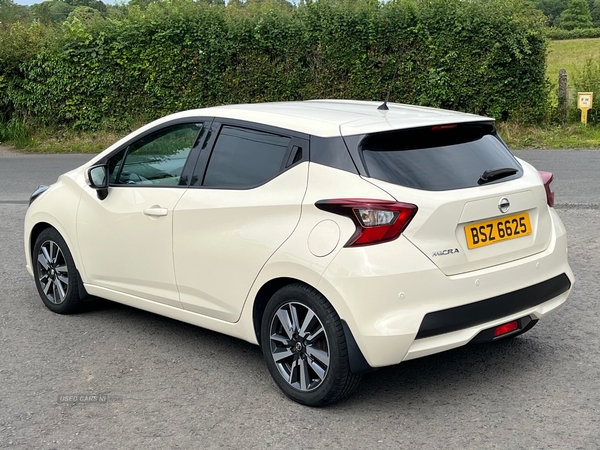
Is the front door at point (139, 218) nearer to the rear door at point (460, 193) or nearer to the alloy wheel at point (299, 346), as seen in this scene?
the alloy wheel at point (299, 346)

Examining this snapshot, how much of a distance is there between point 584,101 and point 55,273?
14.1 m

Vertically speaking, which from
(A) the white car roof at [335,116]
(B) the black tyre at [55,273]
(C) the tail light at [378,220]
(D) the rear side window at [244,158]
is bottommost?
(B) the black tyre at [55,273]

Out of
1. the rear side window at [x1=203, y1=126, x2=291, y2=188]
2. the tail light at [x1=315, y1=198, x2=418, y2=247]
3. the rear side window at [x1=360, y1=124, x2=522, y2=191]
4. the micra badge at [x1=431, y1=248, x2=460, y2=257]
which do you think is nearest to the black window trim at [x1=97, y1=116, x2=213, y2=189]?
the rear side window at [x1=203, y1=126, x2=291, y2=188]

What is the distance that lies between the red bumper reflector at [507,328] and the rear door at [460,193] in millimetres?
352

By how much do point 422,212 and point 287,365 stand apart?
3.91ft

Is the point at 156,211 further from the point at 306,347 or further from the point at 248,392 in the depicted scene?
the point at 306,347

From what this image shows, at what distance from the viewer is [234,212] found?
460cm

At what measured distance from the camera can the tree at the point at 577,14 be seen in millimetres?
57906

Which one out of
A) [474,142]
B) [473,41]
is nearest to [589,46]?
[473,41]

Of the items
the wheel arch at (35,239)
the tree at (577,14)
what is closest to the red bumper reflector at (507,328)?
the wheel arch at (35,239)

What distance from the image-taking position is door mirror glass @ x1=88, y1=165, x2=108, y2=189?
18.2 feet

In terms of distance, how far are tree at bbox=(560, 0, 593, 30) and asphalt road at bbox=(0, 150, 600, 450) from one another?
55.5m

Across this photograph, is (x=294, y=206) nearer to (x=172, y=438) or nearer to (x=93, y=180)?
(x=172, y=438)

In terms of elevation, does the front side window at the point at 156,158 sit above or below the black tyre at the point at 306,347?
above
